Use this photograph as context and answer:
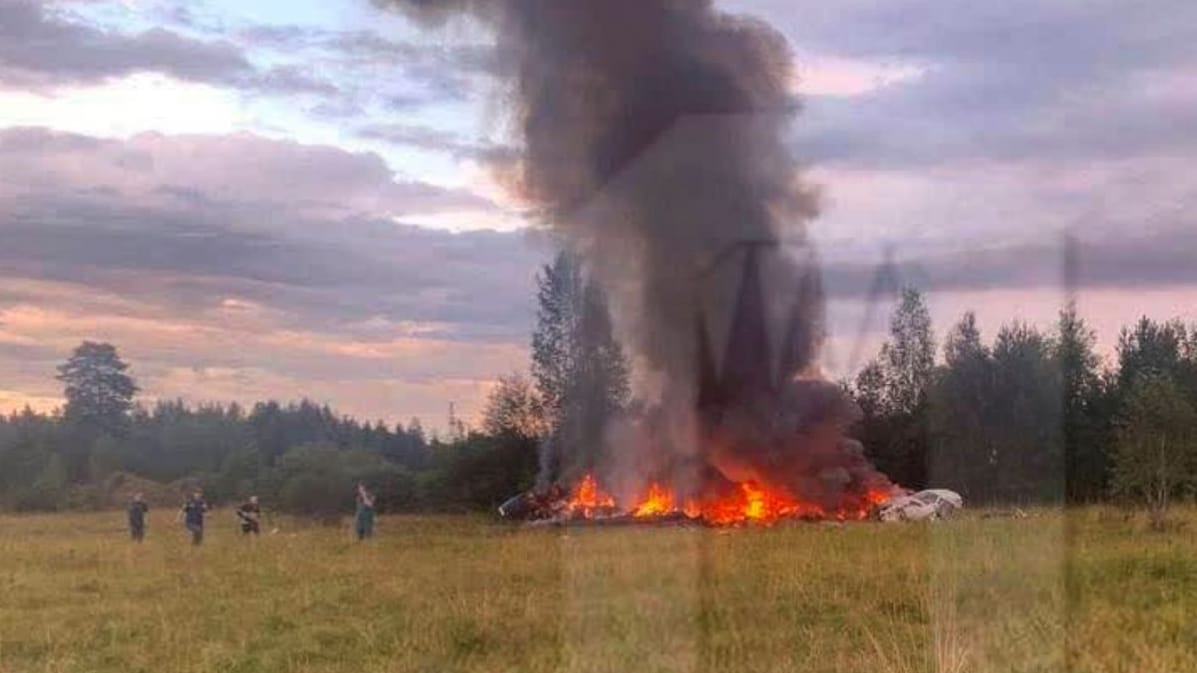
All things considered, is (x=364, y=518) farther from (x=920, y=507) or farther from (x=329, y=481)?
(x=329, y=481)

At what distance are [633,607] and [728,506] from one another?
86.6 ft

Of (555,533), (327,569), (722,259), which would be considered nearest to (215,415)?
(722,259)

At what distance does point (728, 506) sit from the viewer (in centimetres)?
4044

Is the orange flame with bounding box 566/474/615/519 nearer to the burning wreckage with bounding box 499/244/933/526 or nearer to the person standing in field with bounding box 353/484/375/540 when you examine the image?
the burning wreckage with bounding box 499/244/933/526

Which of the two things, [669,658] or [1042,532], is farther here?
[1042,532]

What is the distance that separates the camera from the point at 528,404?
55.5m

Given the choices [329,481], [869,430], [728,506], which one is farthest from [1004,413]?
[329,481]

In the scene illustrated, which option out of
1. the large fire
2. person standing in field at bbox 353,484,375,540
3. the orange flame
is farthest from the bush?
person standing in field at bbox 353,484,375,540

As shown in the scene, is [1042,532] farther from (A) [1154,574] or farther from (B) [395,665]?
(B) [395,665]

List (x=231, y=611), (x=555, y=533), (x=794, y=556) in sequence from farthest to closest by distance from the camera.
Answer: (x=555, y=533) → (x=794, y=556) → (x=231, y=611)

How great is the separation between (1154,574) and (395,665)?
9.84m

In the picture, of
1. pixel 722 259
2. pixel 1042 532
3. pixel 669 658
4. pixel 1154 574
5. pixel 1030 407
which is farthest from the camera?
pixel 1030 407

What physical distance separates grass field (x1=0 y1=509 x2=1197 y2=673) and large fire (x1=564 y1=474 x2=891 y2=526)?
1391cm

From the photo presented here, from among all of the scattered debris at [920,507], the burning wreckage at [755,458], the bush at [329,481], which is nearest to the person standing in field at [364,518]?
the burning wreckage at [755,458]
